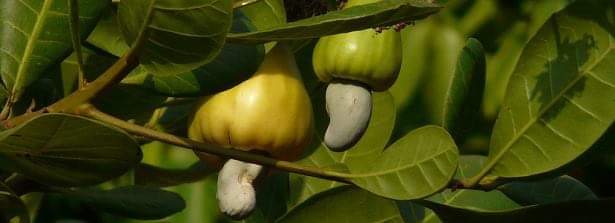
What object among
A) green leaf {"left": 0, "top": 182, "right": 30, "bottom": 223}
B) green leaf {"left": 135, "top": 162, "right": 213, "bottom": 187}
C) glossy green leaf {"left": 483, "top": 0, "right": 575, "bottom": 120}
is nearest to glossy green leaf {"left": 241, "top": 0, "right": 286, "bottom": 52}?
green leaf {"left": 0, "top": 182, "right": 30, "bottom": 223}

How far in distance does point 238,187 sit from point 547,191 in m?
0.33

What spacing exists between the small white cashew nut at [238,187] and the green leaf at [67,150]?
7cm

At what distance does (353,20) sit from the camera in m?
0.79

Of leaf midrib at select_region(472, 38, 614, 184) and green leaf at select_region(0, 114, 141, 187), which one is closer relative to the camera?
green leaf at select_region(0, 114, 141, 187)

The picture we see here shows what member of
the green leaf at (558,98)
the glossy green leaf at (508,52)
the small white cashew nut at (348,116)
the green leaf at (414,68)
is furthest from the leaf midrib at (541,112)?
the glossy green leaf at (508,52)

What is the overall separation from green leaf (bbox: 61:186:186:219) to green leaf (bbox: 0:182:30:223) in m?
0.13

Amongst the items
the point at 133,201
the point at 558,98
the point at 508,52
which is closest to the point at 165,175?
the point at 133,201

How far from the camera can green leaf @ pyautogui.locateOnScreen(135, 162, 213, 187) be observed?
1.28m

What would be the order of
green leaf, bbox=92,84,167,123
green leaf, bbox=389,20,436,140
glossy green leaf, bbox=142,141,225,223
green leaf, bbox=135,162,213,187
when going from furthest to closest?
green leaf, bbox=389,20,436,140, glossy green leaf, bbox=142,141,225,223, green leaf, bbox=135,162,213,187, green leaf, bbox=92,84,167,123

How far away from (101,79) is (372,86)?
20 cm

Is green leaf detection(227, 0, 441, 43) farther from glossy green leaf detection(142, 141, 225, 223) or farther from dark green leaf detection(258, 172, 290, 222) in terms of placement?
glossy green leaf detection(142, 141, 225, 223)

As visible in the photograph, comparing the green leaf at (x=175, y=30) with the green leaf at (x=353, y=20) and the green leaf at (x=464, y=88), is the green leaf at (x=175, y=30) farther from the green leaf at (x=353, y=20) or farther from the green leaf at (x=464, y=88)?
the green leaf at (x=464, y=88)

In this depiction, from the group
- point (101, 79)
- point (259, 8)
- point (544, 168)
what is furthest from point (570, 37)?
point (101, 79)

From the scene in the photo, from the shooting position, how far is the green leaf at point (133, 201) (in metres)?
1.17
